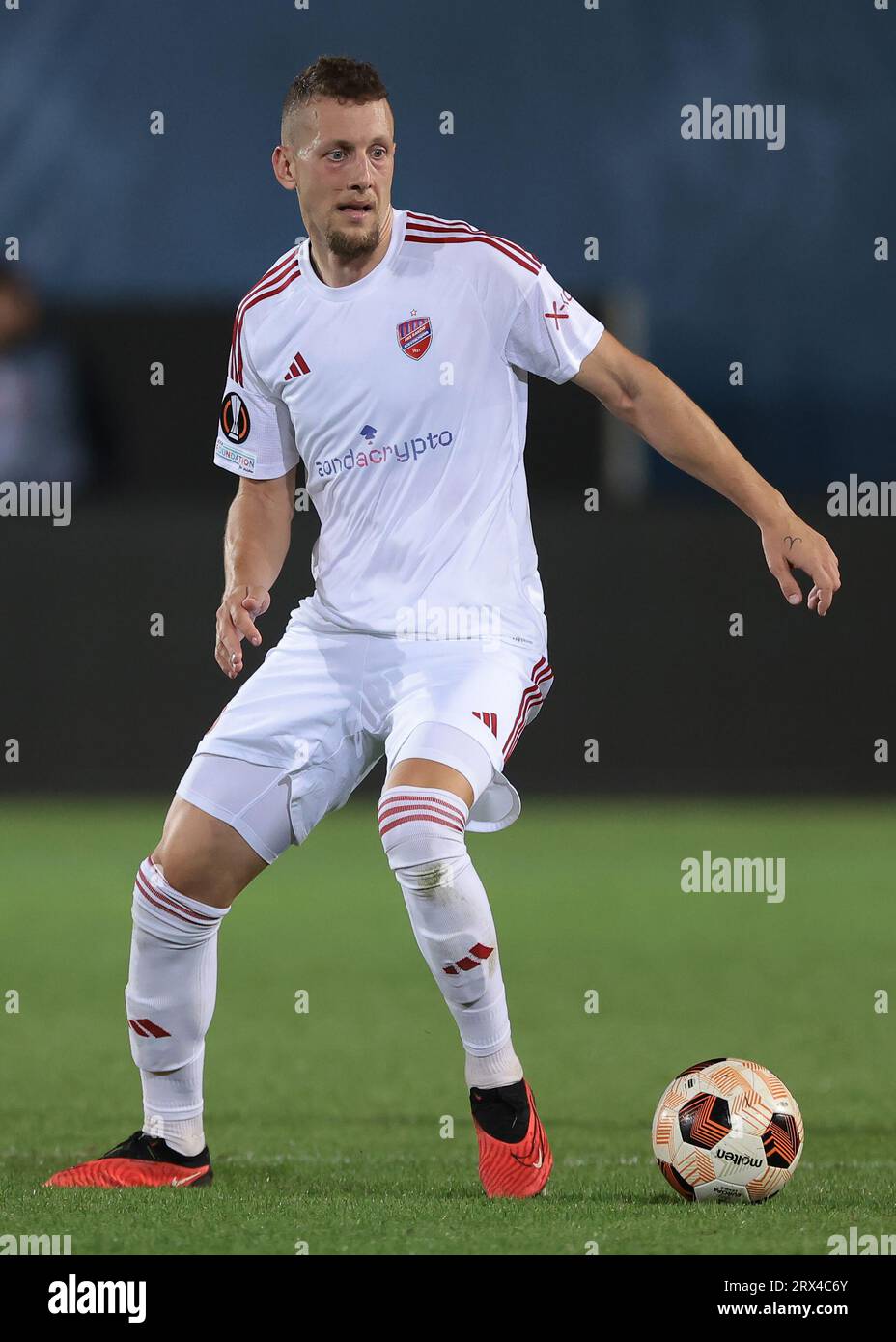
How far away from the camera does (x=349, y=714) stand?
495 cm

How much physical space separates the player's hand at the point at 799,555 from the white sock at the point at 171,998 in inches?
60.0

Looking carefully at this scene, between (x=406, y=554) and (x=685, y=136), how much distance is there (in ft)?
46.2

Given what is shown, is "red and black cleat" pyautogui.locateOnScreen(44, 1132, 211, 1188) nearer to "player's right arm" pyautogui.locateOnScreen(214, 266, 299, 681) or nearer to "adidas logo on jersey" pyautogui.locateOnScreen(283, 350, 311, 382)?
"player's right arm" pyautogui.locateOnScreen(214, 266, 299, 681)

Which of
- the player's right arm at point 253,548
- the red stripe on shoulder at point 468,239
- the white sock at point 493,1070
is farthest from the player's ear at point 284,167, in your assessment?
the white sock at point 493,1070

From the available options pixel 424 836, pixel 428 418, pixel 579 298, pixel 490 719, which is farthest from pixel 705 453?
pixel 579 298

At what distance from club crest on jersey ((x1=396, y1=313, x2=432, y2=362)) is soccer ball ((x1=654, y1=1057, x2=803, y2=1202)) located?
1.85m

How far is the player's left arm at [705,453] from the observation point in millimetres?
4730

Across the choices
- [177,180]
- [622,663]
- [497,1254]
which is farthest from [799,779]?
[497,1254]

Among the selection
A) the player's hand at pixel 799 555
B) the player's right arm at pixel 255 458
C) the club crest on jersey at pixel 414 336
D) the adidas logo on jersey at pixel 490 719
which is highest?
the club crest on jersey at pixel 414 336

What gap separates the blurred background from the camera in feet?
45.1

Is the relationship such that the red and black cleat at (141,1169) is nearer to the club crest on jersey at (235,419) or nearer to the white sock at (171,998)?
the white sock at (171,998)

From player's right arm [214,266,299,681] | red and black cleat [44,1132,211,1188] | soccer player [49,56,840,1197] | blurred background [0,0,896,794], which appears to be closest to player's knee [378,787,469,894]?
soccer player [49,56,840,1197]

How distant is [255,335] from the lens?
16.9ft

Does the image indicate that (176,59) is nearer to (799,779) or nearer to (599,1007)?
(799,779)
